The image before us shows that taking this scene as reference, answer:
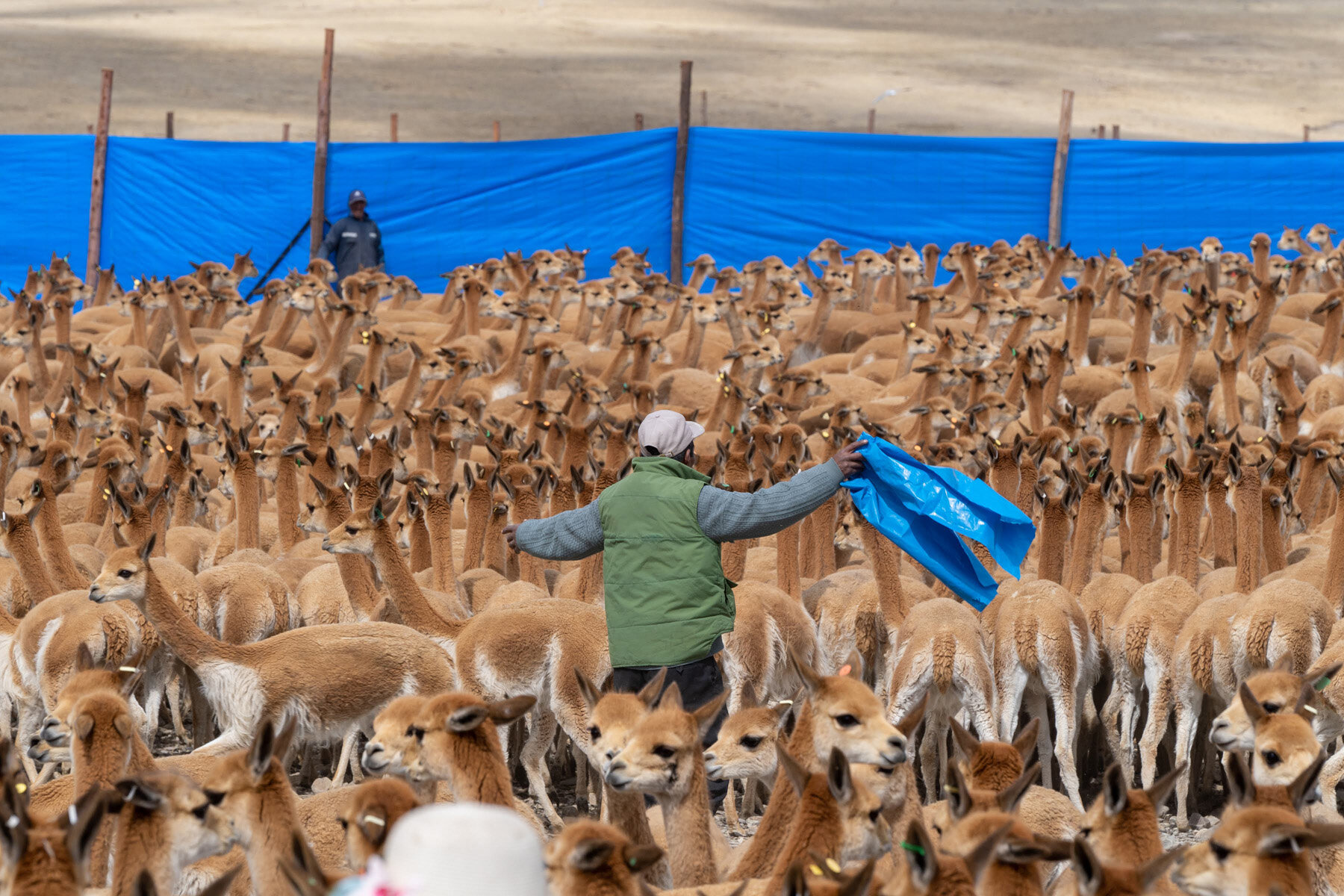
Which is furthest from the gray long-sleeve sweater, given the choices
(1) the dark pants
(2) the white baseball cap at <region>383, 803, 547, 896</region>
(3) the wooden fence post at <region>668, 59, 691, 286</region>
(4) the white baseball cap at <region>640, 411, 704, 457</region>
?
(3) the wooden fence post at <region>668, 59, 691, 286</region>

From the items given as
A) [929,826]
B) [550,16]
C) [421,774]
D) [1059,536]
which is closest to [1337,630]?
[1059,536]

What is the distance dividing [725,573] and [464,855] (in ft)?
23.3

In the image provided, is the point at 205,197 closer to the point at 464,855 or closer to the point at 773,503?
the point at 773,503

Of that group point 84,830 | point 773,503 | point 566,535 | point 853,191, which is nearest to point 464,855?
point 84,830

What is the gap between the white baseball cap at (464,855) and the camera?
2303mm

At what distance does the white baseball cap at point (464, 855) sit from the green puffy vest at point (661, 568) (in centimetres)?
370

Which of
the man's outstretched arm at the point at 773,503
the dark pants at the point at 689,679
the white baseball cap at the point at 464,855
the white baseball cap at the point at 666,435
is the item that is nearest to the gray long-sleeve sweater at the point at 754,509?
the man's outstretched arm at the point at 773,503

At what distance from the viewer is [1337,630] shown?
7.96 meters

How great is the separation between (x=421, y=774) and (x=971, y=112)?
175ft

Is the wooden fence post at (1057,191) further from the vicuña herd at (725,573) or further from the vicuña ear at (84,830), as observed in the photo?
the vicuña ear at (84,830)

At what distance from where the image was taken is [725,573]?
9.37 m

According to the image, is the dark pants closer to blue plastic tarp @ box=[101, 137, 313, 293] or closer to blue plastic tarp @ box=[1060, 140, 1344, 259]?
blue plastic tarp @ box=[1060, 140, 1344, 259]

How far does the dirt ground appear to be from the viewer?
53906mm

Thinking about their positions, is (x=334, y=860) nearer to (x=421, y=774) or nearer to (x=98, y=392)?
(x=421, y=774)
